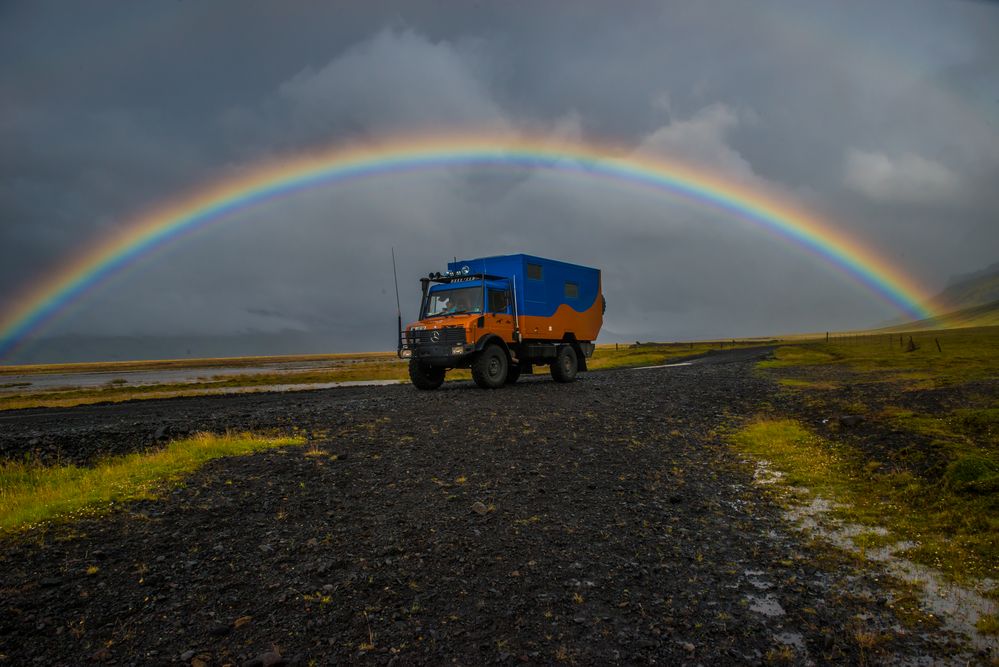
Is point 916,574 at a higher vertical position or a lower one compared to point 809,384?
lower

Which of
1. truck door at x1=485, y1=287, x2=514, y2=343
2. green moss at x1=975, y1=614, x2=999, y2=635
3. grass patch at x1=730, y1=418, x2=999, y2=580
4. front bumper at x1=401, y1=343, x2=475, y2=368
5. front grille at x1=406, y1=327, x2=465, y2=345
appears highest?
truck door at x1=485, y1=287, x2=514, y2=343

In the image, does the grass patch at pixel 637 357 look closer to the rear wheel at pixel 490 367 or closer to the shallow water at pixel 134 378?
the rear wheel at pixel 490 367

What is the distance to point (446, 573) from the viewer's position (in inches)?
237

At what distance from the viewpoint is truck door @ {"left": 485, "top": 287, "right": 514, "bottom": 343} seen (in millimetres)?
21547

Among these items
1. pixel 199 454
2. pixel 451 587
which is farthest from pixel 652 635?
pixel 199 454

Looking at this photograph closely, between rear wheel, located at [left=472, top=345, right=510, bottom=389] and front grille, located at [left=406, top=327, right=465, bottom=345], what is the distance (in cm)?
131

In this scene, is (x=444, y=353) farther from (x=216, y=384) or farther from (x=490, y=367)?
(x=216, y=384)

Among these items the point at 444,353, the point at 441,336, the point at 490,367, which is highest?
the point at 441,336

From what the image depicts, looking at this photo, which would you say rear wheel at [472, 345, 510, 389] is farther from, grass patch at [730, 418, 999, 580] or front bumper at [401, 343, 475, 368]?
grass patch at [730, 418, 999, 580]

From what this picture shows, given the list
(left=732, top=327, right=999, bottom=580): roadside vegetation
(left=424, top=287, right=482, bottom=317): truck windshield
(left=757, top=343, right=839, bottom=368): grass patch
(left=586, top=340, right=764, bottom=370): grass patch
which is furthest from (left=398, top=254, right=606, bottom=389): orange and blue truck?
(left=757, top=343, right=839, bottom=368): grass patch

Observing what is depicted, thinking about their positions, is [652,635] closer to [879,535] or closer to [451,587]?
[451,587]

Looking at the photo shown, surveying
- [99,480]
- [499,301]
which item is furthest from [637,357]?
[99,480]

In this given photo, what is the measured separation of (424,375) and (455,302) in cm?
372

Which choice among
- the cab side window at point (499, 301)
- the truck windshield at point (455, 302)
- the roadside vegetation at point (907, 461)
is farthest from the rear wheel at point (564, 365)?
the roadside vegetation at point (907, 461)
